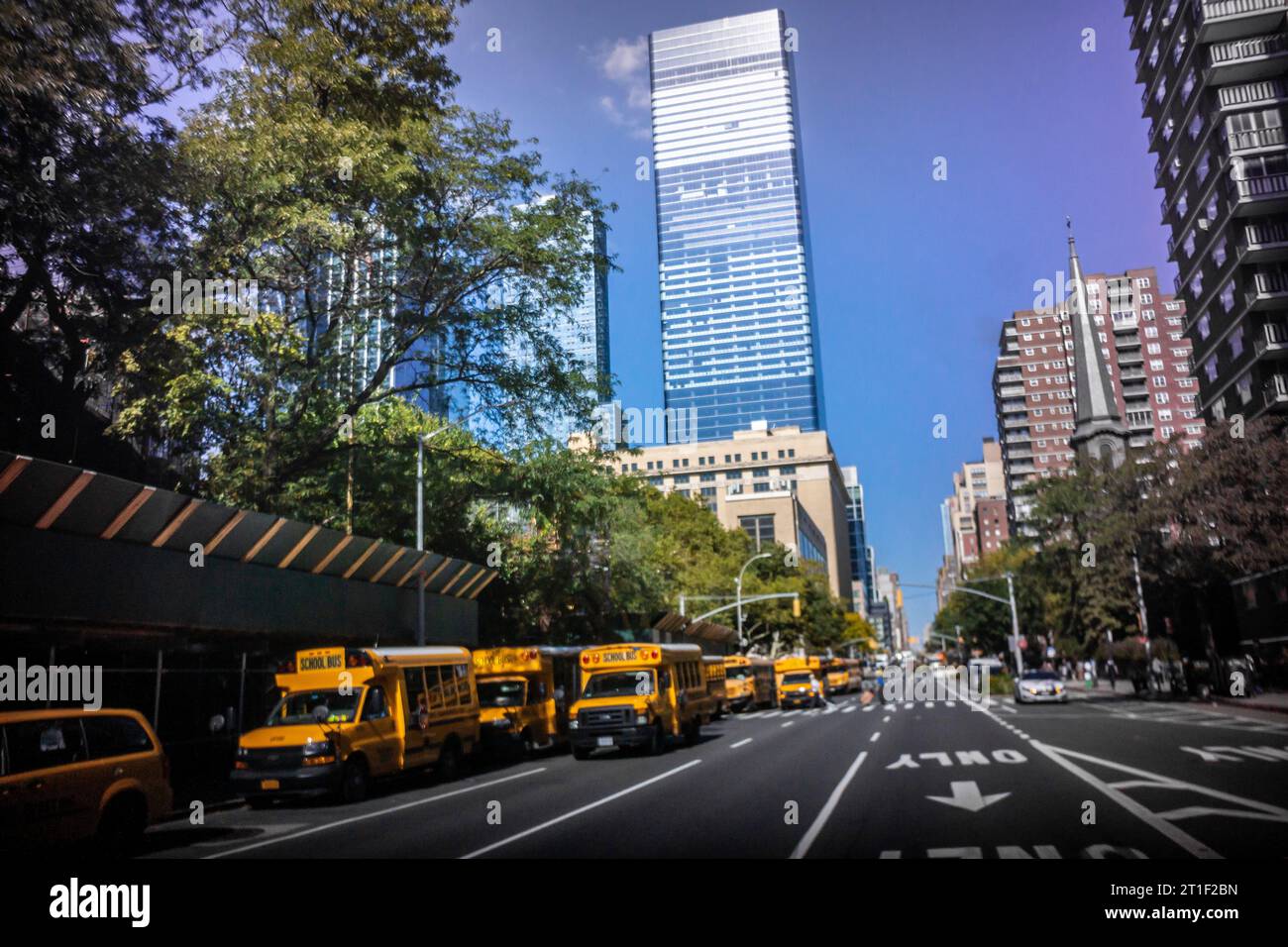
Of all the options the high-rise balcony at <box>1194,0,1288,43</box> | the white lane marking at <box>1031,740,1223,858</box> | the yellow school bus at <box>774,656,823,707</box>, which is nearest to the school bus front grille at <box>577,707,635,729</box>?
the white lane marking at <box>1031,740,1223,858</box>

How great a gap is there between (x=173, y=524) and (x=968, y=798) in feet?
49.8

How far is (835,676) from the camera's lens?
67438 millimetres

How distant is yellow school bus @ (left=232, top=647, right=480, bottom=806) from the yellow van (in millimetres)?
3106

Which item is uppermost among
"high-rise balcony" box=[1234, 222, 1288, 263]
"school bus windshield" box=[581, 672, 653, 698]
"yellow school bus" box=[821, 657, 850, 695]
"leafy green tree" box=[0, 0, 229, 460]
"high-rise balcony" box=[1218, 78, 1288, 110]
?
"high-rise balcony" box=[1218, 78, 1288, 110]

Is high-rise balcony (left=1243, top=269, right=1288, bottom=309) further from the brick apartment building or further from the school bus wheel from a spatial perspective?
the brick apartment building

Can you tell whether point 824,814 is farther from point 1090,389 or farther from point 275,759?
point 1090,389

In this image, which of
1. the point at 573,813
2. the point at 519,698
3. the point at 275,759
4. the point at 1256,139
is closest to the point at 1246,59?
the point at 1256,139

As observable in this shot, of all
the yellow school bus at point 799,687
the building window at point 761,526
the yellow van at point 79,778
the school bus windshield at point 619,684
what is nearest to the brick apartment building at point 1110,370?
the building window at point 761,526

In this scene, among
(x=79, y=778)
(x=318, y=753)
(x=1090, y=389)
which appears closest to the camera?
(x=79, y=778)

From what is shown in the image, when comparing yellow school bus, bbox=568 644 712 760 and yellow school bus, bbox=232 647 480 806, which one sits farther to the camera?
yellow school bus, bbox=568 644 712 760

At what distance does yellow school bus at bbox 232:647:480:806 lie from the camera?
14.7 m

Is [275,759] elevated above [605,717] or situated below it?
above
